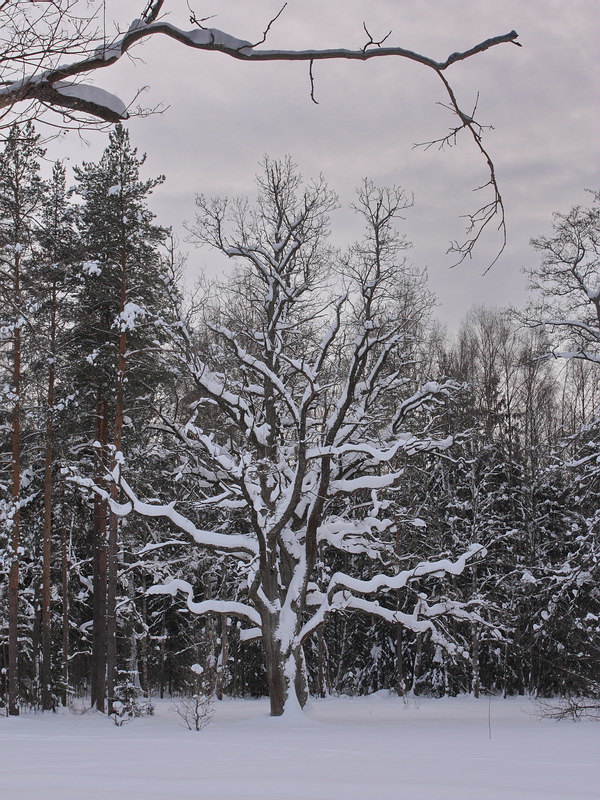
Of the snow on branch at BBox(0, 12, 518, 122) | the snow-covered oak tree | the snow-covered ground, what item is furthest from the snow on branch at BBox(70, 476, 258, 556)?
the snow on branch at BBox(0, 12, 518, 122)

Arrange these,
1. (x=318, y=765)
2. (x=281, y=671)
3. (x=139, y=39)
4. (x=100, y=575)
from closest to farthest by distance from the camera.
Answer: (x=139, y=39)
(x=318, y=765)
(x=281, y=671)
(x=100, y=575)

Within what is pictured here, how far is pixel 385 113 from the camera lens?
340 centimetres

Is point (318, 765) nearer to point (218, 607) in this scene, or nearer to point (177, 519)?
point (177, 519)

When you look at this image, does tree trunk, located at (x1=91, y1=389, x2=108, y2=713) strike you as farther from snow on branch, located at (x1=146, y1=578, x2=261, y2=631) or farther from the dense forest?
snow on branch, located at (x1=146, y1=578, x2=261, y2=631)

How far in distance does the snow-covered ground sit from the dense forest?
466 centimetres

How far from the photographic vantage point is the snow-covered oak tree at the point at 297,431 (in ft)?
53.9

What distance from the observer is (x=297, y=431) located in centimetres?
1950

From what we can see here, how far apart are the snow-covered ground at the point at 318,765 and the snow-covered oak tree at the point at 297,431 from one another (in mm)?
2966

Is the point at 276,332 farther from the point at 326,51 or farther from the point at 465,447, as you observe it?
the point at 326,51

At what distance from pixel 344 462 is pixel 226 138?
15407 mm

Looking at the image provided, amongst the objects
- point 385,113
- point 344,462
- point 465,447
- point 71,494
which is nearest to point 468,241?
point 385,113

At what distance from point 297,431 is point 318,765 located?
12.5 m

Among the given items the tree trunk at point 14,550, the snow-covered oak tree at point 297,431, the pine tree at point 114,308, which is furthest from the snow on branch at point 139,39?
the pine tree at point 114,308

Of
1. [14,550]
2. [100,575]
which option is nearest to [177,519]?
[14,550]
